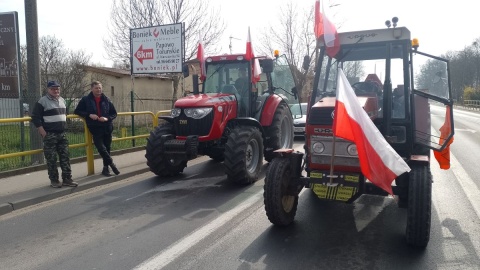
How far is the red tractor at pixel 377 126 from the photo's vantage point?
4.67 meters

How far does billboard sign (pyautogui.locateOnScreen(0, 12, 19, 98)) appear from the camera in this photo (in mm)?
8773

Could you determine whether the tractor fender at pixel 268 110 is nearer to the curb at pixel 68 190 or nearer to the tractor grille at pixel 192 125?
the tractor grille at pixel 192 125

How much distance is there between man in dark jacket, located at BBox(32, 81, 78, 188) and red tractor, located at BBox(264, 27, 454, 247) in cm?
394

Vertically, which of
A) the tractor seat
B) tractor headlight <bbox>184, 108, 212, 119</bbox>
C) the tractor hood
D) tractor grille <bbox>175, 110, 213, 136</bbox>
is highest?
the tractor seat

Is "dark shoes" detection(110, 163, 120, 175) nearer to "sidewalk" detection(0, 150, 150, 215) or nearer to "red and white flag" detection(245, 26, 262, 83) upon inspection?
"sidewalk" detection(0, 150, 150, 215)

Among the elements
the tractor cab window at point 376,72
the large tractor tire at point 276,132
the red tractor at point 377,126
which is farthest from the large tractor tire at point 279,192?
the large tractor tire at point 276,132

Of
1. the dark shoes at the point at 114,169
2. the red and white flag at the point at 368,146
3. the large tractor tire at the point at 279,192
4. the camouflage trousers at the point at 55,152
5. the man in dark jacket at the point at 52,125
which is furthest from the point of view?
the dark shoes at the point at 114,169

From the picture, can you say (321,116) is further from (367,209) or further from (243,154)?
(243,154)

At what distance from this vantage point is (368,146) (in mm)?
4156

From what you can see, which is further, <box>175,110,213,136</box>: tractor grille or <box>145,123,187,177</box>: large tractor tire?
<box>145,123,187,177</box>: large tractor tire

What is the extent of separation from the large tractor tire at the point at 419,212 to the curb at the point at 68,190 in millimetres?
5383

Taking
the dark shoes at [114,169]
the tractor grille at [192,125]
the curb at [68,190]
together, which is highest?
the tractor grille at [192,125]

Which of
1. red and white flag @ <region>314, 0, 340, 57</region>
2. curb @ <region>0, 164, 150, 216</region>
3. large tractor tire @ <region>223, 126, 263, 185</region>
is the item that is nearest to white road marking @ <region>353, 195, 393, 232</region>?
large tractor tire @ <region>223, 126, 263, 185</region>

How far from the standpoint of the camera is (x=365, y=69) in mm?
5977
